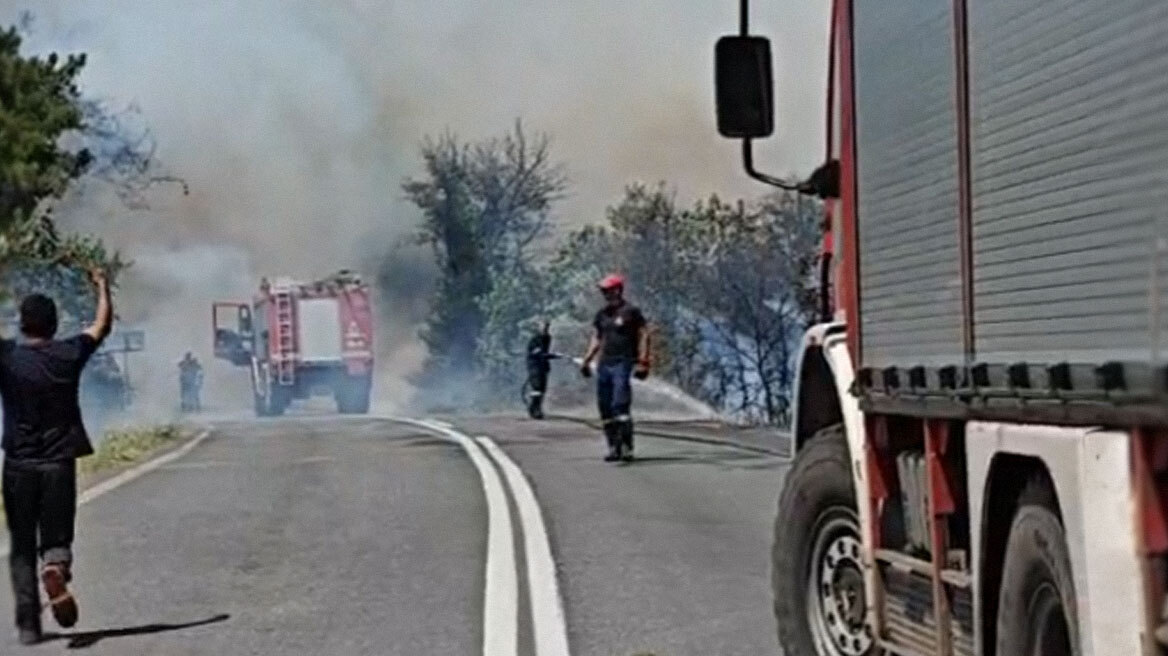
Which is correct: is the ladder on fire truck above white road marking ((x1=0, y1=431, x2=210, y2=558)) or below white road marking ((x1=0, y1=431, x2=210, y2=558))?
above

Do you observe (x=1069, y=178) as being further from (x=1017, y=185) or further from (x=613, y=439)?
(x=613, y=439)

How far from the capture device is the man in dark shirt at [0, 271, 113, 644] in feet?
31.4

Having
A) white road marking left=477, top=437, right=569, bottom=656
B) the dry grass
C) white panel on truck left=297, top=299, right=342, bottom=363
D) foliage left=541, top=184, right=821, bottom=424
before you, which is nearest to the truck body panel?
white road marking left=477, top=437, right=569, bottom=656

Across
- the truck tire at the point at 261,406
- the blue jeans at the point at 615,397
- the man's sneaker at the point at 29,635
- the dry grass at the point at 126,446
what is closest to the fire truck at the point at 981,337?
the man's sneaker at the point at 29,635

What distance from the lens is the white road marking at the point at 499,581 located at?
9.53 metres

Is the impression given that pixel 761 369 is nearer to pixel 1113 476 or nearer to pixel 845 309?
pixel 845 309

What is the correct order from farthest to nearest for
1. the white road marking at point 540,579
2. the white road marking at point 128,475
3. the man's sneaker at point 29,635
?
the white road marking at point 128,475
the man's sneaker at point 29,635
the white road marking at point 540,579

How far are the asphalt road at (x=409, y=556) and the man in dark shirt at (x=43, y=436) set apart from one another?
0.47 metres

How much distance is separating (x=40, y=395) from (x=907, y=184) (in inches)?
167

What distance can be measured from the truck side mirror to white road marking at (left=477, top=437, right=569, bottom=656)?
2.47 metres

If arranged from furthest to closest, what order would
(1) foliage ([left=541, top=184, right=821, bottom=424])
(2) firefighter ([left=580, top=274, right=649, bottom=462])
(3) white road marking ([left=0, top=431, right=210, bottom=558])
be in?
1. (1) foliage ([left=541, top=184, right=821, bottom=424])
2. (2) firefighter ([left=580, top=274, right=649, bottom=462])
3. (3) white road marking ([left=0, top=431, right=210, bottom=558])

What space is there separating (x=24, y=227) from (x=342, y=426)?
566 centimetres

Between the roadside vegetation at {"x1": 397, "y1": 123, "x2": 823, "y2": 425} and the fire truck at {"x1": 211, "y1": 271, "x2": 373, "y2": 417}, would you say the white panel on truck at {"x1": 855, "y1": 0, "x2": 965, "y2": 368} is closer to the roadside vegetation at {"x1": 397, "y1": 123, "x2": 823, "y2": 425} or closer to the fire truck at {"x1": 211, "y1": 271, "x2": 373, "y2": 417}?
the roadside vegetation at {"x1": 397, "y1": 123, "x2": 823, "y2": 425}

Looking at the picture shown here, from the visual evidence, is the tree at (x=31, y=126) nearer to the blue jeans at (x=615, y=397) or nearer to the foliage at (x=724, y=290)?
the foliage at (x=724, y=290)
